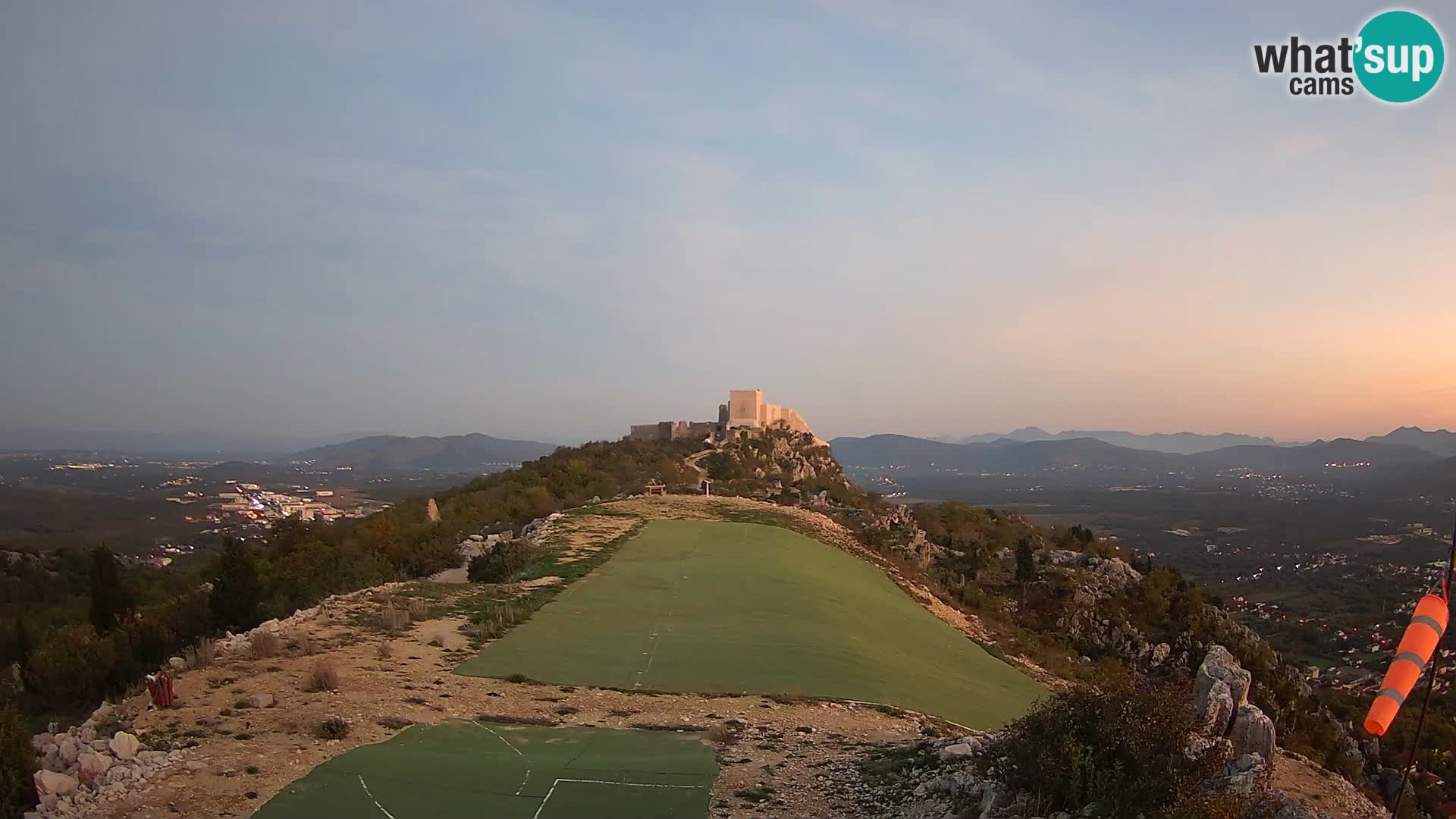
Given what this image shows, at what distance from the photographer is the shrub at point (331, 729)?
28.9ft

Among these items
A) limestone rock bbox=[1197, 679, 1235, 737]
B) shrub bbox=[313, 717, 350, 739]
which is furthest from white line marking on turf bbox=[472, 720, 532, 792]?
limestone rock bbox=[1197, 679, 1235, 737]

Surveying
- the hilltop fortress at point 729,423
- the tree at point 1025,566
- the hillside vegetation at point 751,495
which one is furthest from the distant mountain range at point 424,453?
the tree at point 1025,566

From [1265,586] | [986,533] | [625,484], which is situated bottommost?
[1265,586]

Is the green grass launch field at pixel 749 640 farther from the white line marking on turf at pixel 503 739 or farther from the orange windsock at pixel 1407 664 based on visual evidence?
the orange windsock at pixel 1407 664

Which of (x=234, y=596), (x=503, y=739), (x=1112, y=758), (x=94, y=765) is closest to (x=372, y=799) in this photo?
(x=503, y=739)

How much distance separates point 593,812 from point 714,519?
2458 centimetres

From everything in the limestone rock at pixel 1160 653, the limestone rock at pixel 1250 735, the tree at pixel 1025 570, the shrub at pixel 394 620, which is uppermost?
the limestone rock at pixel 1250 735

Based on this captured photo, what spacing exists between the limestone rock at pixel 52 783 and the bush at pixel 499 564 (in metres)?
12.3

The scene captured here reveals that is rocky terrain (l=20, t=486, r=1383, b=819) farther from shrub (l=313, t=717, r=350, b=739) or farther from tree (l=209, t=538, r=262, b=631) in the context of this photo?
tree (l=209, t=538, r=262, b=631)

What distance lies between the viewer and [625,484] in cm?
4525

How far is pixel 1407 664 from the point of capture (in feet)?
13.6

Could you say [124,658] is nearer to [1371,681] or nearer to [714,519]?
[714,519]

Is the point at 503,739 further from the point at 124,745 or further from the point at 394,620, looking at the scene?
the point at 394,620

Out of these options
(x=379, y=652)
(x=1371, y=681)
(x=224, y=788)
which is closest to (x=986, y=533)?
(x=1371, y=681)
